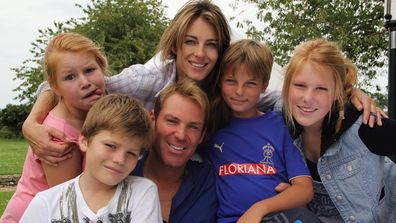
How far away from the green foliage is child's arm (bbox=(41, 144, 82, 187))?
26443 mm

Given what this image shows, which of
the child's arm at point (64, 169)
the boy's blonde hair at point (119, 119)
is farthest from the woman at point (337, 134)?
the child's arm at point (64, 169)

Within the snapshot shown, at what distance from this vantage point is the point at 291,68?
2988 millimetres

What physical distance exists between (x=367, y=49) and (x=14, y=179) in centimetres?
958

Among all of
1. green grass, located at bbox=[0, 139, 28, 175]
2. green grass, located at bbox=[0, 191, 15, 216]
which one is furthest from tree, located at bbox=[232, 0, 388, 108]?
green grass, located at bbox=[0, 139, 28, 175]

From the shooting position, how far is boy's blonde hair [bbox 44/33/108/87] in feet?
9.27

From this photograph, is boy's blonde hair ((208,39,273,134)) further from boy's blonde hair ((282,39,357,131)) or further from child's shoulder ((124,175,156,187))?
child's shoulder ((124,175,156,187))

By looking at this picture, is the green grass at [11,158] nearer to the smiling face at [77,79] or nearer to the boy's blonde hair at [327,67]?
the smiling face at [77,79]

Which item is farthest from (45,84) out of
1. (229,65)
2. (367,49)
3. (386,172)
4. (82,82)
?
(367,49)

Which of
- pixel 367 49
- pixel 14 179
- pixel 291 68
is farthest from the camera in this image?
pixel 14 179

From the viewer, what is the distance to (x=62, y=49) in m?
2.83

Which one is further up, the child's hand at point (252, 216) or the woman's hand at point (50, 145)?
the woman's hand at point (50, 145)

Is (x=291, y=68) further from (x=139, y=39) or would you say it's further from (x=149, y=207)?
(x=139, y=39)

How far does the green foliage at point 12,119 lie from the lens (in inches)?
1107

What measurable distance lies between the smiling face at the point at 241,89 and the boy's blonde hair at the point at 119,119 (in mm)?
660
